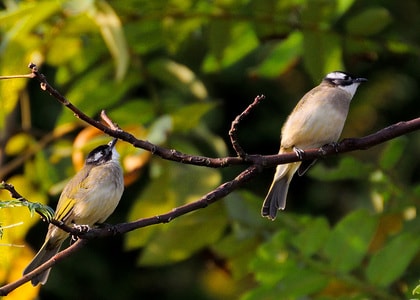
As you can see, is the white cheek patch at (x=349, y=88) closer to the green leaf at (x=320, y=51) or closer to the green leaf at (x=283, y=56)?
the green leaf at (x=320, y=51)

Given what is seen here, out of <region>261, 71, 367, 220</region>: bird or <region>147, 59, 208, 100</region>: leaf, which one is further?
<region>147, 59, 208, 100</region>: leaf

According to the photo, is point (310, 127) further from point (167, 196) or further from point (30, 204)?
point (30, 204)

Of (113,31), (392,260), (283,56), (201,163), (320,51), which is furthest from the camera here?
(283,56)

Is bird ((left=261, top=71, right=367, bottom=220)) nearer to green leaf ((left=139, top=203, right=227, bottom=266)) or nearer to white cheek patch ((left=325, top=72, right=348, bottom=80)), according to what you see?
white cheek patch ((left=325, top=72, right=348, bottom=80))

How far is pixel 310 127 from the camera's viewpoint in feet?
15.9

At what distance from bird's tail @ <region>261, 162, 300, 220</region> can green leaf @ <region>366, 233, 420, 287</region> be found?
1.81 ft

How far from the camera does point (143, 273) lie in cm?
811

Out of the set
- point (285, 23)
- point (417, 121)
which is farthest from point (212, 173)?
point (417, 121)

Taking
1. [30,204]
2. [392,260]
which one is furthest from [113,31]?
[30,204]

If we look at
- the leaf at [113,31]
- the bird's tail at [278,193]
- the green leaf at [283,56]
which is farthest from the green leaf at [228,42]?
the bird's tail at [278,193]

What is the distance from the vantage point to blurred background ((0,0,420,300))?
487 centimetres

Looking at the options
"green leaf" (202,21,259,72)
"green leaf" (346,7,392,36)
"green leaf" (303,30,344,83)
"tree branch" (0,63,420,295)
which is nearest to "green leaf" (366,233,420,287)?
"green leaf" (303,30,344,83)

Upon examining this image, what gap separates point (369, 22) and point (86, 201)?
6.68 ft

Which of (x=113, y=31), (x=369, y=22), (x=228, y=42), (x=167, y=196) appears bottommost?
(x=167, y=196)
